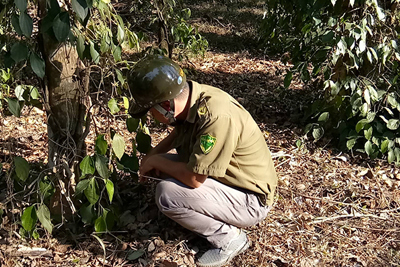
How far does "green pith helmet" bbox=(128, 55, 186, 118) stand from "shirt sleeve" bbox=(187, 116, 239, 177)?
222mm

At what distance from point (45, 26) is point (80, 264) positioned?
1168 mm

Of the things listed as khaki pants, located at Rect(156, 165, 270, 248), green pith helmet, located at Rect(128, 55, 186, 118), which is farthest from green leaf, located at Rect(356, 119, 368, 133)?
green pith helmet, located at Rect(128, 55, 186, 118)

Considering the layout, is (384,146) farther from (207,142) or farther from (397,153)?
(207,142)

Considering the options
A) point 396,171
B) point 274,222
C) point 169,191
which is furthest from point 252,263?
point 396,171

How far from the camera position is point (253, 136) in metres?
1.98

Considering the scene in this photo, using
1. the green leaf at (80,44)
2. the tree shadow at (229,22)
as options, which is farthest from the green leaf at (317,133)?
the tree shadow at (229,22)

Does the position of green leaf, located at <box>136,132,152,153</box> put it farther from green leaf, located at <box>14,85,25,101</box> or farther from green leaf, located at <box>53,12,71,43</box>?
green leaf, located at <box>53,12,71,43</box>

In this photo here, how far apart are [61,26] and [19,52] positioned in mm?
209

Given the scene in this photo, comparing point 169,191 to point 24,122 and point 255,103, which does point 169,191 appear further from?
point 255,103

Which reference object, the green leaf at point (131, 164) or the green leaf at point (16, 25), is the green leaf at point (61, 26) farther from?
the green leaf at point (131, 164)

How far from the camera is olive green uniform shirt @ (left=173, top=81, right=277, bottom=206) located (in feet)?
5.84

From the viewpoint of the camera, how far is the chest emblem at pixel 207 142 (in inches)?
69.4

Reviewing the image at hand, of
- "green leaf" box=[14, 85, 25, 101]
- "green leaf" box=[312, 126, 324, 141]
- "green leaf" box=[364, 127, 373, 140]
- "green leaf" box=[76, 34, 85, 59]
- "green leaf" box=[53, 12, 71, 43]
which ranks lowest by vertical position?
"green leaf" box=[312, 126, 324, 141]

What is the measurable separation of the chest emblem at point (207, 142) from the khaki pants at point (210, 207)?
0.92 ft
